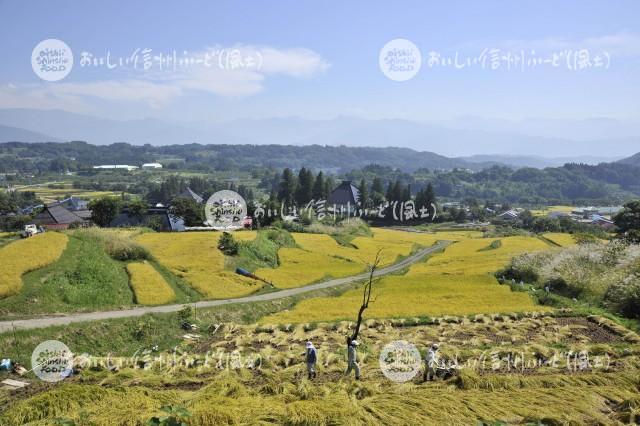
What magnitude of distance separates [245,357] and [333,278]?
22.2 metres

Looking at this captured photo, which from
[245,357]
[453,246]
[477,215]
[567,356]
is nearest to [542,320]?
[567,356]

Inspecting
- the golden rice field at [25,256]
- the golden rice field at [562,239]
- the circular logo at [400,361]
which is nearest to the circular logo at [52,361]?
the golden rice field at [25,256]

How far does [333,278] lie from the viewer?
40.2 m

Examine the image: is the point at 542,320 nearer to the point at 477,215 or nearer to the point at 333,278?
the point at 333,278

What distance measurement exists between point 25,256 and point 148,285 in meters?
6.94

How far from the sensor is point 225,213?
64.4 metres

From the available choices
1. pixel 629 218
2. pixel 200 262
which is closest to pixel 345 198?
pixel 629 218

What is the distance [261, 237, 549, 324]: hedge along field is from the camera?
91.2 ft

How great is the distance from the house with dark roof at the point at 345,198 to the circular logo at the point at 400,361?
83.3 meters

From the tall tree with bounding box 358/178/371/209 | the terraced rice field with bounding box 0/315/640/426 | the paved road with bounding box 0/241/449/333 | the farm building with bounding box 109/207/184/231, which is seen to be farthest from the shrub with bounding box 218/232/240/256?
the tall tree with bounding box 358/178/371/209

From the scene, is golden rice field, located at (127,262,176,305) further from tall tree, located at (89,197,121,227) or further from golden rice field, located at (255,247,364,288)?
tall tree, located at (89,197,121,227)

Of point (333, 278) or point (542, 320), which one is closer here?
point (542, 320)

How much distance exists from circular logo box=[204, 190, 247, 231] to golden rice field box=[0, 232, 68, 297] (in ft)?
89.3

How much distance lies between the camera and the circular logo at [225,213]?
198ft
